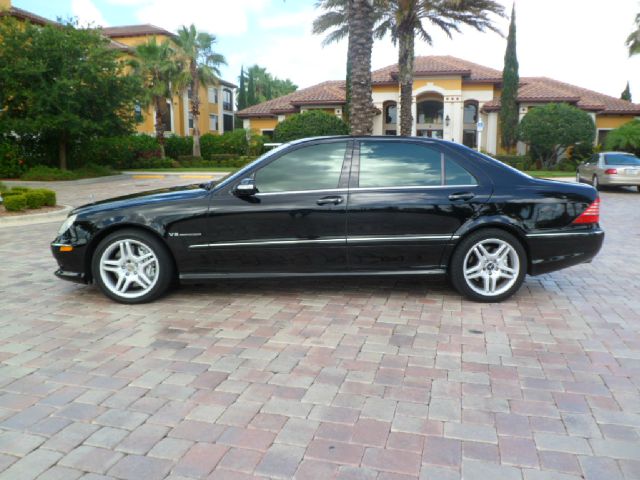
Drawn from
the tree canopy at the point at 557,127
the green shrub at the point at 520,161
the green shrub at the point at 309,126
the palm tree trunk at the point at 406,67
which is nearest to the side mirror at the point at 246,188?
the palm tree trunk at the point at 406,67

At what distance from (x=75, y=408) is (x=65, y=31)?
2438cm

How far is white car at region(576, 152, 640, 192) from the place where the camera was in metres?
17.8

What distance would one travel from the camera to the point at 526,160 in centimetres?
3122

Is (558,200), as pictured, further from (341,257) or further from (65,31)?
(65,31)

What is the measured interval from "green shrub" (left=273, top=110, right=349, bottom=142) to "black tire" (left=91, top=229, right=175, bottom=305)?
24977mm

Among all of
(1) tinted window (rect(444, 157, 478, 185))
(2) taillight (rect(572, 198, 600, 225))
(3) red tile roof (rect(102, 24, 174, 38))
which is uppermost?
(3) red tile roof (rect(102, 24, 174, 38))

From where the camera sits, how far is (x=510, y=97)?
34.1 meters

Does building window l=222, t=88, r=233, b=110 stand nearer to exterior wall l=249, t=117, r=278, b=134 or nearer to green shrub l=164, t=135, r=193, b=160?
exterior wall l=249, t=117, r=278, b=134

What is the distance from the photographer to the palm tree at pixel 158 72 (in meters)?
38.2

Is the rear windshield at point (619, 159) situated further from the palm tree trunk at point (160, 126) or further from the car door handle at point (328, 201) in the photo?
the palm tree trunk at point (160, 126)

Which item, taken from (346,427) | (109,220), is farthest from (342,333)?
(109,220)

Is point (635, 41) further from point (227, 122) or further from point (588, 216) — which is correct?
point (227, 122)

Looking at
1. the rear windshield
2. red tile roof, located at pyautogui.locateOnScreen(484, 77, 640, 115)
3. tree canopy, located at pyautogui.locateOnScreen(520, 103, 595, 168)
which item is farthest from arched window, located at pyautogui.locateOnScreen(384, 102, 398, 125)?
the rear windshield

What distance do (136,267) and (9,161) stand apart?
71.9ft
